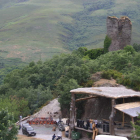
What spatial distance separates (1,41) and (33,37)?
18.0 m

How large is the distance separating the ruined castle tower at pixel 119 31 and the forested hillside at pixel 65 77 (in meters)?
4.95

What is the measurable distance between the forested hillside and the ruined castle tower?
4945mm

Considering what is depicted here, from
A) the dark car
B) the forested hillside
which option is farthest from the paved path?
the forested hillside

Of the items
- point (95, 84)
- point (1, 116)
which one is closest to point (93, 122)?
point (1, 116)

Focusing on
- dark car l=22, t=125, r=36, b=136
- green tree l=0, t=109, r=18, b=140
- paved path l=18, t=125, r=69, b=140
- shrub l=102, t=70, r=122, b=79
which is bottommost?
paved path l=18, t=125, r=69, b=140

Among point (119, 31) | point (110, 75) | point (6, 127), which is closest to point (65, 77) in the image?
point (110, 75)

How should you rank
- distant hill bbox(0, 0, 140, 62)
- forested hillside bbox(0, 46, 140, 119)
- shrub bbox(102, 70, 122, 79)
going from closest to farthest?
forested hillside bbox(0, 46, 140, 119) → shrub bbox(102, 70, 122, 79) → distant hill bbox(0, 0, 140, 62)

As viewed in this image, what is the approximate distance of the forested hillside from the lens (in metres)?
34.5

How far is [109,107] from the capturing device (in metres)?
28.4

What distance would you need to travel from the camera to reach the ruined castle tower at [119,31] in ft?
183

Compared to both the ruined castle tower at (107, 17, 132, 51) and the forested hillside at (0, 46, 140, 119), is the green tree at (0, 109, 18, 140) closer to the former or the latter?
the forested hillside at (0, 46, 140, 119)

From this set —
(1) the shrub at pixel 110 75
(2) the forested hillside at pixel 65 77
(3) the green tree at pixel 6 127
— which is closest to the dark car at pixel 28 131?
(2) the forested hillside at pixel 65 77

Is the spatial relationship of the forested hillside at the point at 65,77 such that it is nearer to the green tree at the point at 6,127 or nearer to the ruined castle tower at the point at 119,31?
the ruined castle tower at the point at 119,31

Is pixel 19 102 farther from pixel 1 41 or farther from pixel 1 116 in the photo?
pixel 1 41
